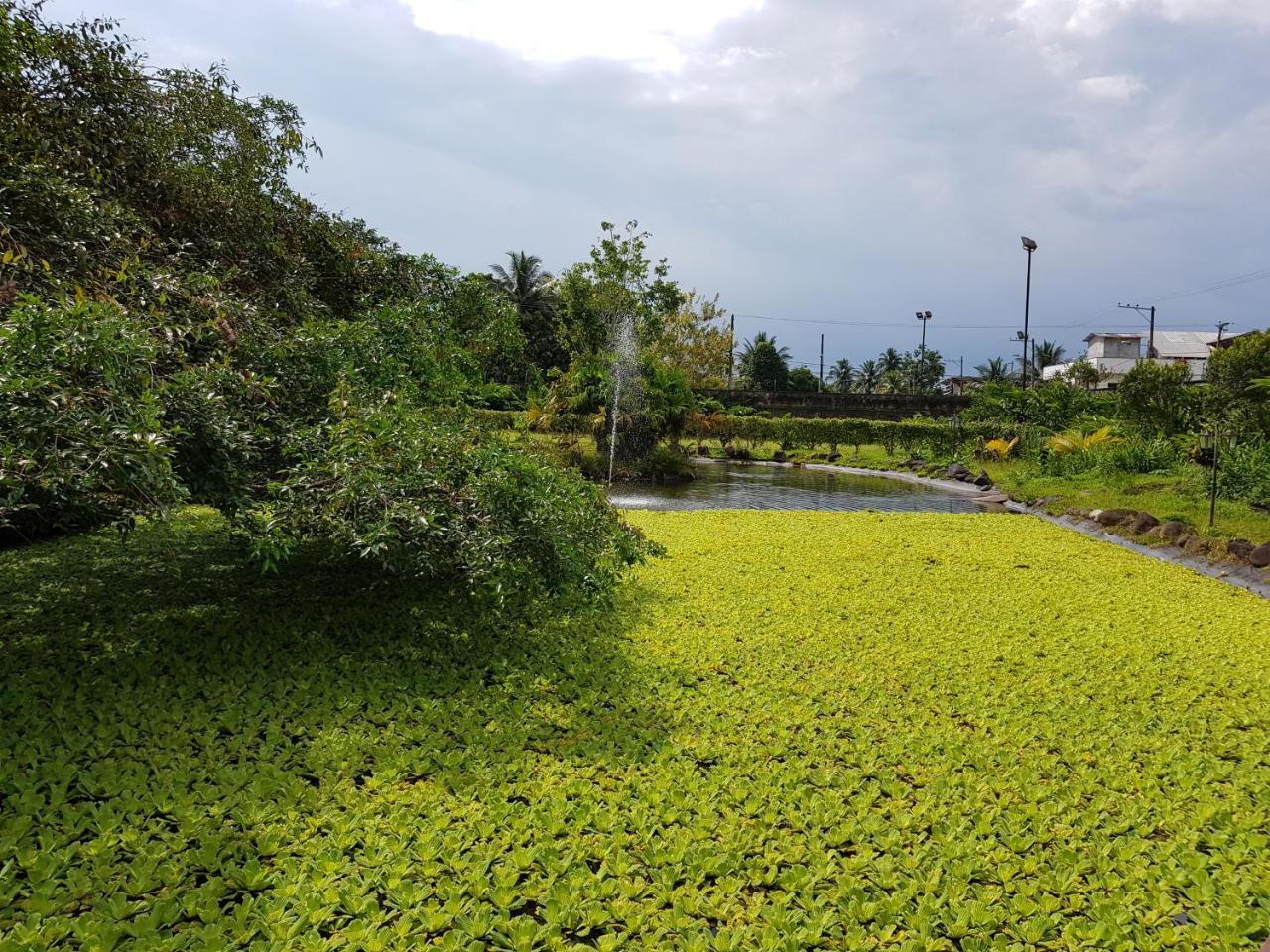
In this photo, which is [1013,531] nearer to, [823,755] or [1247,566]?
[1247,566]

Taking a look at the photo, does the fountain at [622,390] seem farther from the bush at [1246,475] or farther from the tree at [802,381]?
the tree at [802,381]

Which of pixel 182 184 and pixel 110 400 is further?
pixel 182 184

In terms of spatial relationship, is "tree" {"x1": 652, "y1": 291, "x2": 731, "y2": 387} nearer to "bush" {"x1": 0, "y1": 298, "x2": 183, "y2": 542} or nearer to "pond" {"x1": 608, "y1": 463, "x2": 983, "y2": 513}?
"pond" {"x1": 608, "y1": 463, "x2": 983, "y2": 513}

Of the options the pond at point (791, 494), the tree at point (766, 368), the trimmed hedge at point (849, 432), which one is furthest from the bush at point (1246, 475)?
the tree at point (766, 368)

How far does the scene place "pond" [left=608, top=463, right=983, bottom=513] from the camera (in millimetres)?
12914

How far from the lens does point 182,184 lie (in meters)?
5.37

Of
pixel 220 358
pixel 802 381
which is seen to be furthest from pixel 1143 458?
pixel 802 381

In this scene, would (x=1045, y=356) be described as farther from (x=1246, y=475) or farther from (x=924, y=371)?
(x=1246, y=475)

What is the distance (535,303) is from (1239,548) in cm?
3227

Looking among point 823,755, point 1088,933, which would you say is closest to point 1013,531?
point 823,755

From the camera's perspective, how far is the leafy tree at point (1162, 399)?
16.2m

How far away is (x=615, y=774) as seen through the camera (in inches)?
122

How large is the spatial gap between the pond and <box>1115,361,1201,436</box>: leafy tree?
489 centimetres

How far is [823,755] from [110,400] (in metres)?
3.11
